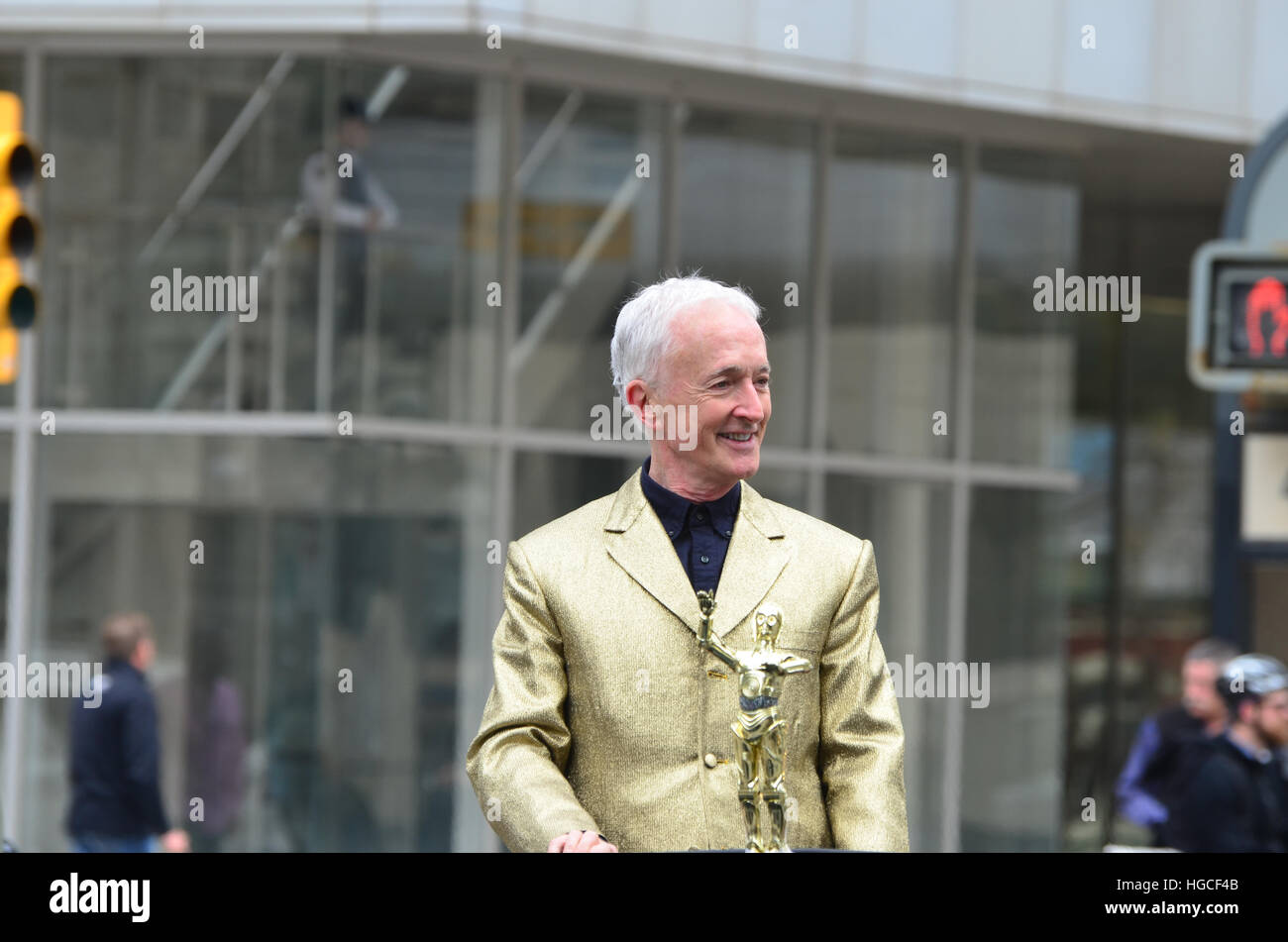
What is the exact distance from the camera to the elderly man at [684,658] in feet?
8.54

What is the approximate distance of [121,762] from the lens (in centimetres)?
876

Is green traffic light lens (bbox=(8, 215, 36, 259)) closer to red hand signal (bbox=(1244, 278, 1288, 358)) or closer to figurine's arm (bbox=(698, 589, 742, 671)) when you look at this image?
figurine's arm (bbox=(698, 589, 742, 671))

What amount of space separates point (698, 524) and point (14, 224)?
14.9ft

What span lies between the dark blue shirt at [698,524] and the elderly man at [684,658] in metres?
0.03

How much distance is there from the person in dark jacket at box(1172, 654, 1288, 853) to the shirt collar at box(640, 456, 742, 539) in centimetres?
435

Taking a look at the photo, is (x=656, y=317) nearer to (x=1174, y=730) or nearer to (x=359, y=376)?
(x=1174, y=730)

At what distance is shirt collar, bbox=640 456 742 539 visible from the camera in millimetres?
2773

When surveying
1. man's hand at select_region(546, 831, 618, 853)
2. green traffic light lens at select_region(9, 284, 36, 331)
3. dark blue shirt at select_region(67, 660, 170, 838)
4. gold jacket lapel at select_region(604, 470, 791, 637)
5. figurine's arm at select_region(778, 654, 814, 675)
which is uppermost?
green traffic light lens at select_region(9, 284, 36, 331)

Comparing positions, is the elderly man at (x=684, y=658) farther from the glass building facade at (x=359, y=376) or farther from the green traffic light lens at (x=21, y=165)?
the glass building facade at (x=359, y=376)

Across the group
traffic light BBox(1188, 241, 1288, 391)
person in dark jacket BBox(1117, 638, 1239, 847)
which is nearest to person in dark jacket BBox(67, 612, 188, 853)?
person in dark jacket BBox(1117, 638, 1239, 847)
